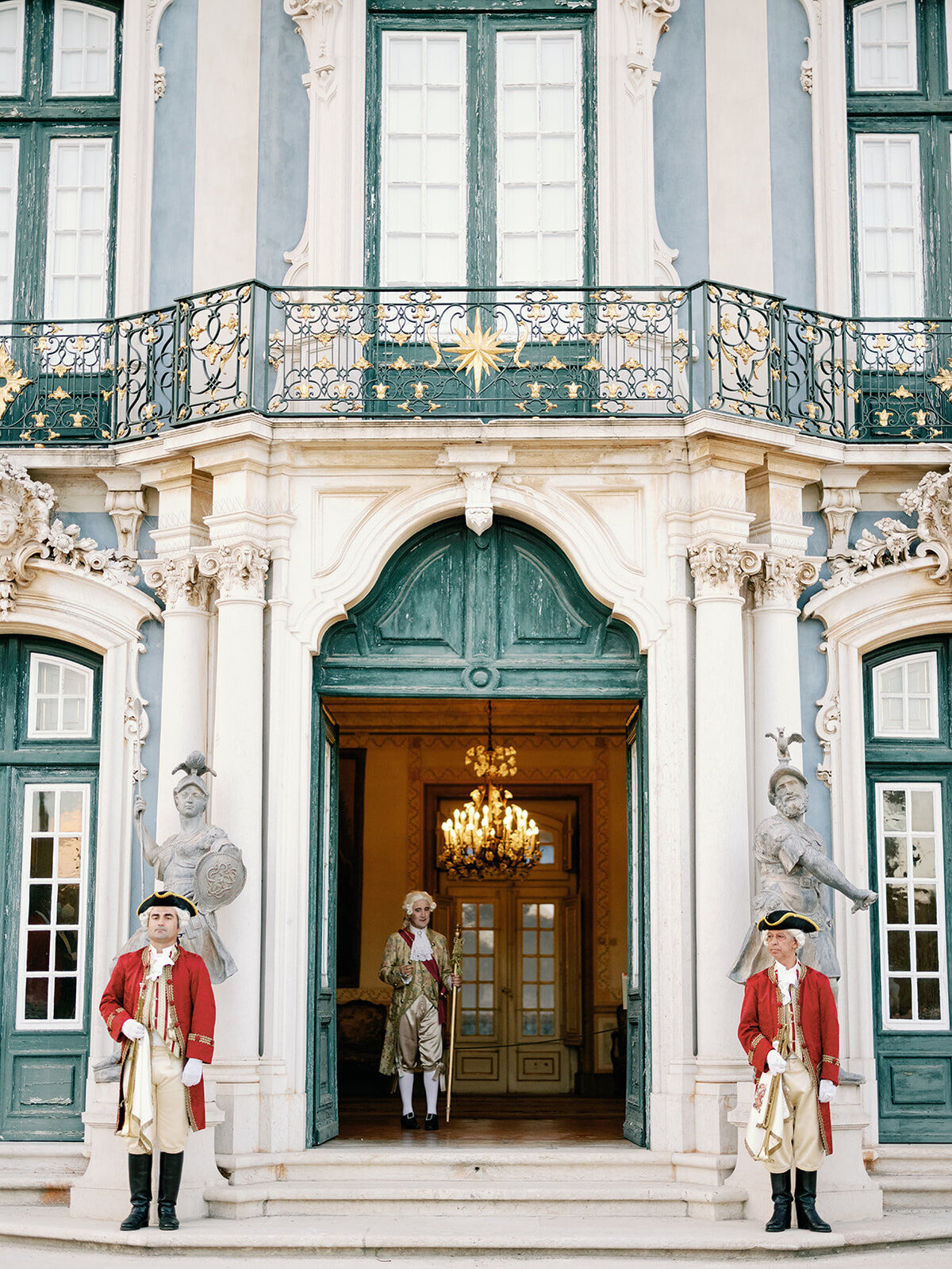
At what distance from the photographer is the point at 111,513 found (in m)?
11.8

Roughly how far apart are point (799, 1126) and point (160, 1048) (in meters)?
3.28

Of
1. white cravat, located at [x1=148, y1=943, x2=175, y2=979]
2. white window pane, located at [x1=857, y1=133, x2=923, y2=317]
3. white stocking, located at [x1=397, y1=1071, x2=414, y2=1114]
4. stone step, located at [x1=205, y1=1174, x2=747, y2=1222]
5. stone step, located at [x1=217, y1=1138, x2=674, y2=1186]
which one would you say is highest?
white window pane, located at [x1=857, y1=133, x2=923, y2=317]

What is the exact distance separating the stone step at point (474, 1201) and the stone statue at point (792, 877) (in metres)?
1.28

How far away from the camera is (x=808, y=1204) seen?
30.2 feet

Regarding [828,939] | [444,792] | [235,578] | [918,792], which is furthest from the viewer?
[444,792]

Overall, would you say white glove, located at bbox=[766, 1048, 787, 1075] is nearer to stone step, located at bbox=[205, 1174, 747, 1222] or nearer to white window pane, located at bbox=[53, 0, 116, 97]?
stone step, located at bbox=[205, 1174, 747, 1222]

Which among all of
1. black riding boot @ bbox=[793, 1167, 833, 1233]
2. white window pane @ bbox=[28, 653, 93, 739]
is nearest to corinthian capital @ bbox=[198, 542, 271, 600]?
white window pane @ bbox=[28, 653, 93, 739]

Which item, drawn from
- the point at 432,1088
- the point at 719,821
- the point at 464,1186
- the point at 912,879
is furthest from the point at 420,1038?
the point at 912,879

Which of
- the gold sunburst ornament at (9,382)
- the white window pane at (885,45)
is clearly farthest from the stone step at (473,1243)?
the white window pane at (885,45)

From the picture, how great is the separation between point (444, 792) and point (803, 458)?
6.75 metres

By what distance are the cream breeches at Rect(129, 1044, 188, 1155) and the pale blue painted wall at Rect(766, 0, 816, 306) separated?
6264 mm

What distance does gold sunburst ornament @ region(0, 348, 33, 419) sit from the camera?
1190 cm

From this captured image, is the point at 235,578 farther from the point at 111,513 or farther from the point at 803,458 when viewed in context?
the point at 803,458

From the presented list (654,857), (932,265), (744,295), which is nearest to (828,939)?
(654,857)
